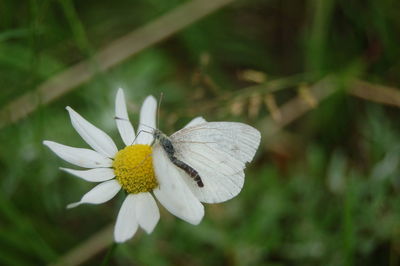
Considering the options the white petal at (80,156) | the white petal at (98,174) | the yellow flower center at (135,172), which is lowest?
the yellow flower center at (135,172)

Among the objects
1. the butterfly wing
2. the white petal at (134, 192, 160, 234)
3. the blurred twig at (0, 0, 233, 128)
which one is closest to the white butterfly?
the butterfly wing

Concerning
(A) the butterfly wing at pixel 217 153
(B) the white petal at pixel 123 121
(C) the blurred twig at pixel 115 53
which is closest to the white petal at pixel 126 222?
(A) the butterfly wing at pixel 217 153

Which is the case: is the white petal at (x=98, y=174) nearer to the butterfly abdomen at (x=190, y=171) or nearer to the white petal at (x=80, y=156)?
the white petal at (x=80, y=156)

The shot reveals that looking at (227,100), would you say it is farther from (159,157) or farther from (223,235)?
(159,157)

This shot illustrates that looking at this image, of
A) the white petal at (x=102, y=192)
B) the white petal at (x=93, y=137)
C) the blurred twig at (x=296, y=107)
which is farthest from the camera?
the blurred twig at (x=296, y=107)

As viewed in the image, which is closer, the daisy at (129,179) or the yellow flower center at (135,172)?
the daisy at (129,179)

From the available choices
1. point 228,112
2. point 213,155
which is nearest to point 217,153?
point 213,155

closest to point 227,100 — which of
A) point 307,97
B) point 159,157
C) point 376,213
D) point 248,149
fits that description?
point 307,97
